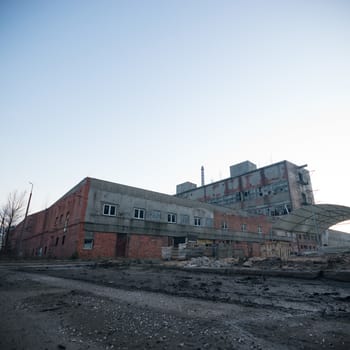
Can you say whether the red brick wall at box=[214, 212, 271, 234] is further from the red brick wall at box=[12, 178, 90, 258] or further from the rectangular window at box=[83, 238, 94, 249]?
the red brick wall at box=[12, 178, 90, 258]

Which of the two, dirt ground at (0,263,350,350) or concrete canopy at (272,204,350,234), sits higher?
concrete canopy at (272,204,350,234)

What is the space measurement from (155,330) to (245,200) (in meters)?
46.0

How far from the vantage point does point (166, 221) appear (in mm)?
25344

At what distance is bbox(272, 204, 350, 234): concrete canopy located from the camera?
25.0m

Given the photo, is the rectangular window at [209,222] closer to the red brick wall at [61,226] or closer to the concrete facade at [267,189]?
the red brick wall at [61,226]

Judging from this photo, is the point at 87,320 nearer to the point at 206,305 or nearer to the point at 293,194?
the point at 206,305

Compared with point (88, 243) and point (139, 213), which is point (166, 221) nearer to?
point (139, 213)

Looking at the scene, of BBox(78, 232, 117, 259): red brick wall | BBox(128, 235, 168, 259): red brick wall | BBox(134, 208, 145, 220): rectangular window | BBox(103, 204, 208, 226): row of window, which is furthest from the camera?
BBox(134, 208, 145, 220): rectangular window

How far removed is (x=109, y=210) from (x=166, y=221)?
7.10 meters

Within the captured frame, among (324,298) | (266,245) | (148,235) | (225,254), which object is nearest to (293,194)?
(266,245)

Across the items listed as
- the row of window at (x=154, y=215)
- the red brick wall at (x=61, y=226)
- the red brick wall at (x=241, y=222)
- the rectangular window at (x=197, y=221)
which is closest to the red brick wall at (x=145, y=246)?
the row of window at (x=154, y=215)

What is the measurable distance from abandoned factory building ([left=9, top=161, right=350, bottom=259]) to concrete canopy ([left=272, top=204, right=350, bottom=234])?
0.09 metres

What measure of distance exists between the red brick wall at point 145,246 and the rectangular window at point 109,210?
3056mm

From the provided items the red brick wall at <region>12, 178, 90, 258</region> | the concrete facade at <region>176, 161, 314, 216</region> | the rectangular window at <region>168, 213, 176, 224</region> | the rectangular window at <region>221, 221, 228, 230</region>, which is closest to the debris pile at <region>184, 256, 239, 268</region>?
the red brick wall at <region>12, 178, 90, 258</region>
